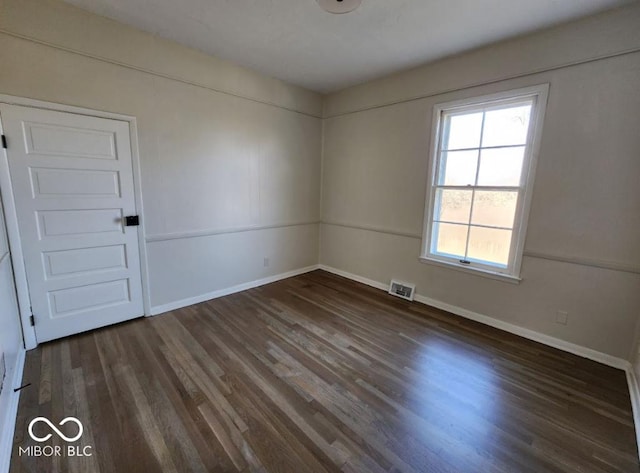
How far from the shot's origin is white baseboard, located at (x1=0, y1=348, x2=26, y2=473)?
54.1 inches

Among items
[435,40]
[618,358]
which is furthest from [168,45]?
[618,358]

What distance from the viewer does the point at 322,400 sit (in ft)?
6.08

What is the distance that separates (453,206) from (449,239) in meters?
0.38

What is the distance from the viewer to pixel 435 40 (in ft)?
8.52

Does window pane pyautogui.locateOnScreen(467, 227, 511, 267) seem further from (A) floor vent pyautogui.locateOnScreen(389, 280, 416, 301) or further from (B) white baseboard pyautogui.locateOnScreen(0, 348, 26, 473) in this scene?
(B) white baseboard pyautogui.locateOnScreen(0, 348, 26, 473)

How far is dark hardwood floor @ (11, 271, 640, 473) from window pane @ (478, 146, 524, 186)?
4.94 ft

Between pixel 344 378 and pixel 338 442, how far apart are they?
534mm

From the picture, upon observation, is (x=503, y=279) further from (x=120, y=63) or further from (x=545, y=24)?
(x=120, y=63)

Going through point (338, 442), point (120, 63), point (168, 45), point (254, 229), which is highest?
point (168, 45)

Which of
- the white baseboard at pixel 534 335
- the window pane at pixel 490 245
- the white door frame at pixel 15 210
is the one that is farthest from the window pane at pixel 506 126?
the white door frame at pixel 15 210

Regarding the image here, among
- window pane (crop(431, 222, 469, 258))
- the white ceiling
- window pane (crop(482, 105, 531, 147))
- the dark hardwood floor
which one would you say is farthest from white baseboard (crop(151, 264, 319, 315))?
window pane (crop(482, 105, 531, 147))

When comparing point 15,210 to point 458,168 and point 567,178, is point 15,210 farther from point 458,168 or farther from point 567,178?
point 567,178

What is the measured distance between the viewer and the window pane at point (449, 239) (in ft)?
10.1

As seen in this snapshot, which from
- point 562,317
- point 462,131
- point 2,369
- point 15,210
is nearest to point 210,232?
point 15,210
